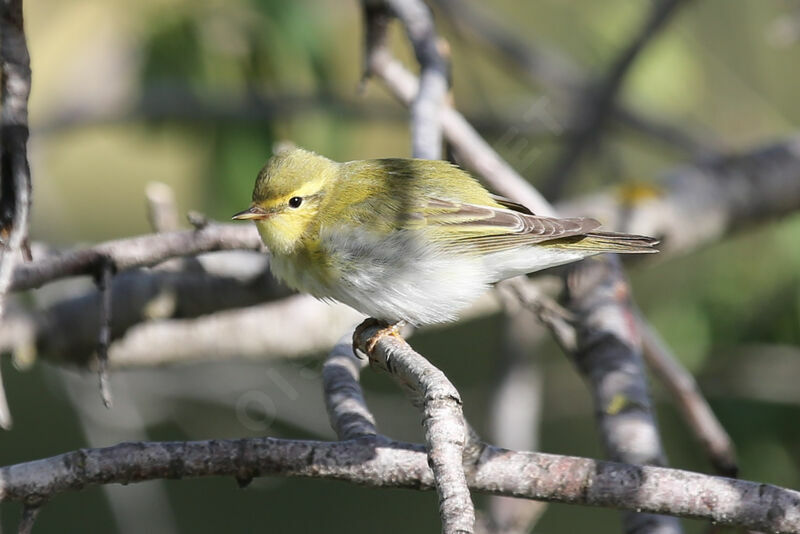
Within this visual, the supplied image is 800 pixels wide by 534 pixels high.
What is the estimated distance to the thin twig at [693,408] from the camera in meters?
2.82

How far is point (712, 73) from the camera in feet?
19.1

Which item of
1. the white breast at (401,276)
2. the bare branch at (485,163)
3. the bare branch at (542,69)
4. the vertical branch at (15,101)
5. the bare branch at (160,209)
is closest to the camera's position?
the vertical branch at (15,101)

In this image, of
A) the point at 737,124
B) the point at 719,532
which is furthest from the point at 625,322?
the point at 737,124

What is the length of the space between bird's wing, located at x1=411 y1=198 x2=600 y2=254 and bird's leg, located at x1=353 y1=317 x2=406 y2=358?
0.26 m

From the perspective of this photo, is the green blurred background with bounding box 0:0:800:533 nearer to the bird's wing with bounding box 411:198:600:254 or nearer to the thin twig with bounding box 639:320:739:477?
the thin twig with bounding box 639:320:739:477

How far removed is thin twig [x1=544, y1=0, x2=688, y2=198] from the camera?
4.25 metres

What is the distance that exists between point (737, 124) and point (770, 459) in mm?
2673

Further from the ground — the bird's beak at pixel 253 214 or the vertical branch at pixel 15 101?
the bird's beak at pixel 253 214

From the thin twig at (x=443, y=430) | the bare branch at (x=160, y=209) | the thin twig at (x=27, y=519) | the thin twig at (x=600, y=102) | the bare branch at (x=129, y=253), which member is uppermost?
the thin twig at (x=600, y=102)

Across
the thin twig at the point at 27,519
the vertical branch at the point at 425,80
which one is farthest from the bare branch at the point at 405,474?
the vertical branch at the point at 425,80

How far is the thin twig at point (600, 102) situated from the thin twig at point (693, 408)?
1.52 meters

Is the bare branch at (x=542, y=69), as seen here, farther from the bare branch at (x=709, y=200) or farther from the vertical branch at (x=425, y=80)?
the vertical branch at (x=425, y=80)

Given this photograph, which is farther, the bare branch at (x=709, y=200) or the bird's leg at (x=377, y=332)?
the bare branch at (x=709, y=200)

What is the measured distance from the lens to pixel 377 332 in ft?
7.56
